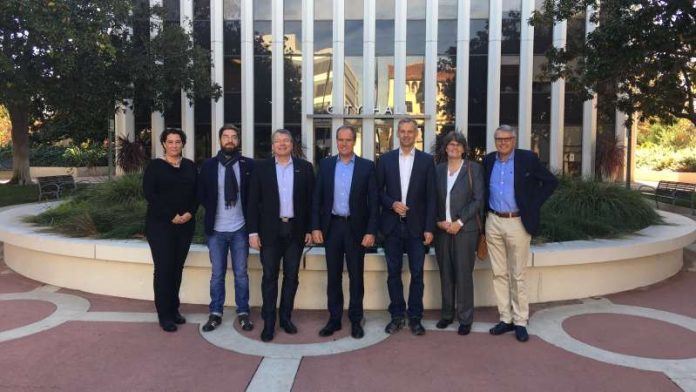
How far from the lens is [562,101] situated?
22.9 m

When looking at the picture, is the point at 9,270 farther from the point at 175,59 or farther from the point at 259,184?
the point at 175,59

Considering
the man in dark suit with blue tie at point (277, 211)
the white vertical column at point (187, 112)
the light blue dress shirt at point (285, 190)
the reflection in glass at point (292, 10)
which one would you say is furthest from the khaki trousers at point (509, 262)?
the reflection in glass at point (292, 10)

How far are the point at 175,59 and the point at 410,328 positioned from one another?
16063 millimetres

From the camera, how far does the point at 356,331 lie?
473cm

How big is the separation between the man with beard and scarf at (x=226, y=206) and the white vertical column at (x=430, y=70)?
61.3ft

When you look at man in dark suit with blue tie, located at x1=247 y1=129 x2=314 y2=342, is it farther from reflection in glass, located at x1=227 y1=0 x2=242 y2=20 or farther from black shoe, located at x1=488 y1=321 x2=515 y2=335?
reflection in glass, located at x1=227 y1=0 x2=242 y2=20

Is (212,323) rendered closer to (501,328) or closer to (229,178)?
(229,178)

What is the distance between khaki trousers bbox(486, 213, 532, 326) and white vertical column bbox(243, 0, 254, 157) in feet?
64.5

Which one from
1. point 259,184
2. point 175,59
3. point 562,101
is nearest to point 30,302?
point 259,184

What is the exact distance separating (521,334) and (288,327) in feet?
6.69

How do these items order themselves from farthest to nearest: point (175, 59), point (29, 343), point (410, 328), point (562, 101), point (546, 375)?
point (562, 101), point (175, 59), point (410, 328), point (29, 343), point (546, 375)

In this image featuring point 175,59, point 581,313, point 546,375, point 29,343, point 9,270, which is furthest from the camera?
point 175,59

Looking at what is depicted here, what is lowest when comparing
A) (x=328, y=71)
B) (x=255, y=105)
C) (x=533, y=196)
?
(x=533, y=196)

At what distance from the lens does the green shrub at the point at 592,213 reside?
22.3 ft
